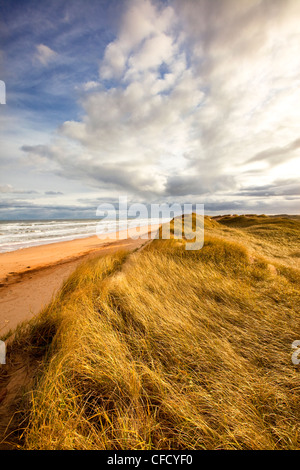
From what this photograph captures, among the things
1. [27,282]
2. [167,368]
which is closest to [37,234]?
[27,282]

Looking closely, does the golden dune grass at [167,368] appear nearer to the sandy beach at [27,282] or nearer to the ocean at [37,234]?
the sandy beach at [27,282]

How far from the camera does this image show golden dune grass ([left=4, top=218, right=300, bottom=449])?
5.68ft

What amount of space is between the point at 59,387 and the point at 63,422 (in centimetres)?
44

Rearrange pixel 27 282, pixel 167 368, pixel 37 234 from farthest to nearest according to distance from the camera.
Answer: pixel 37 234
pixel 27 282
pixel 167 368

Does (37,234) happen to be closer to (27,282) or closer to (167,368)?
(27,282)

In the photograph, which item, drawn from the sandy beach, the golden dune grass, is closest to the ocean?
the sandy beach

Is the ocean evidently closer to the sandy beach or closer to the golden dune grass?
the sandy beach

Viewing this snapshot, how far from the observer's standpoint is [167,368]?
2516mm

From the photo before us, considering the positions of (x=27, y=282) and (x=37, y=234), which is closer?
(x=27, y=282)

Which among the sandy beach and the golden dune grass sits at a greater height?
the golden dune grass

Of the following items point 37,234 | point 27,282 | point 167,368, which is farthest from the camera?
point 37,234

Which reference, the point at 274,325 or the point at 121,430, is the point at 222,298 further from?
the point at 121,430

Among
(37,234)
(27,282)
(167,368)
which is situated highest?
(37,234)

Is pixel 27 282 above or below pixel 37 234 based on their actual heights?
below
